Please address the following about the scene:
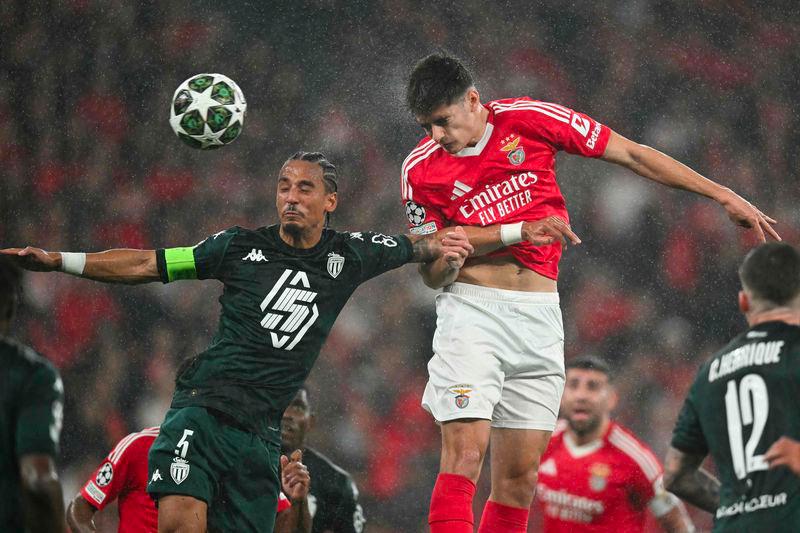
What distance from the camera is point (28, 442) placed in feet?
9.11

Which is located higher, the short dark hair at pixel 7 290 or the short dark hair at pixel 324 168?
the short dark hair at pixel 324 168

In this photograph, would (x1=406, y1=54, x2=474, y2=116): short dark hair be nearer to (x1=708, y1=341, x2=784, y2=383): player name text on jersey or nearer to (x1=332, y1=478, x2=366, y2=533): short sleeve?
(x1=708, y1=341, x2=784, y2=383): player name text on jersey

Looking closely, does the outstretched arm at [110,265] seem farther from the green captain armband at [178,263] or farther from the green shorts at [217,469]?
the green shorts at [217,469]

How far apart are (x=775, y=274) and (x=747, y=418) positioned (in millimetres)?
434

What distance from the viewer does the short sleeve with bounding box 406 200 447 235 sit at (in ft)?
15.0

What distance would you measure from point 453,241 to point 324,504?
2.08m

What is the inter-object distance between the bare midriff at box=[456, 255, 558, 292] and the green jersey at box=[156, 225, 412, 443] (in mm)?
500

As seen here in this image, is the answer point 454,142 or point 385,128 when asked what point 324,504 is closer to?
point 454,142

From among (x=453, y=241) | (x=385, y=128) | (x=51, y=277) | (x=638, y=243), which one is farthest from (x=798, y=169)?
(x=51, y=277)

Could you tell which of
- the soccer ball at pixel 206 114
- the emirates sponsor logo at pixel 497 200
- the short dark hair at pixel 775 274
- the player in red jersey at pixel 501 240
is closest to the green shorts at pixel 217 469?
the player in red jersey at pixel 501 240

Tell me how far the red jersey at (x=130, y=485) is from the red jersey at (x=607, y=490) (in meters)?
1.43

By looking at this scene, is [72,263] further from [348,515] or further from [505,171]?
[348,515]

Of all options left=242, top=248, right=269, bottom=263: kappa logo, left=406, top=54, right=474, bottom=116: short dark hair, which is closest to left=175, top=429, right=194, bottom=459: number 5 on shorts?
left=242, top=248, right=269, bottom=263: kappa logo

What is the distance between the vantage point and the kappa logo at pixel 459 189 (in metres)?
4.49
